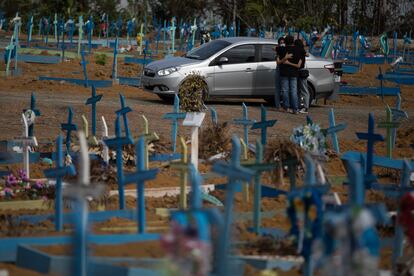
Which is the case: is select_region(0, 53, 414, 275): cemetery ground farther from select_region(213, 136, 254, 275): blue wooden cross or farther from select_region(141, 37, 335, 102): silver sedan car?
select_region(213, 136, 254, 275): blue wooden cross

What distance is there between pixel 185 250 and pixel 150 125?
471 inches

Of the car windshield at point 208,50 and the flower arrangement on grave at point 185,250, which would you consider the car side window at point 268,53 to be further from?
the flower arrangement on grave at point 185,250

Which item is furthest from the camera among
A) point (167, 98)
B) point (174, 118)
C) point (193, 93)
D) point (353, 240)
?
point (167, 98)

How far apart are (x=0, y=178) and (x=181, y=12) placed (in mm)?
47674

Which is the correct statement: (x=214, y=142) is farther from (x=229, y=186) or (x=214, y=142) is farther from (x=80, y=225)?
(x=80, y=225)

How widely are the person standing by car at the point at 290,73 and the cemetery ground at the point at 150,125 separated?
346mm

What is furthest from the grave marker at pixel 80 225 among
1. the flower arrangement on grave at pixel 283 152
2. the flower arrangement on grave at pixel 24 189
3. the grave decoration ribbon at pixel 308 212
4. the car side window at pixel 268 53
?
the car side window at pixel 268 53

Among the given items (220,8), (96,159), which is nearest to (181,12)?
(220,8)

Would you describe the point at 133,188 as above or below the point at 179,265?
below

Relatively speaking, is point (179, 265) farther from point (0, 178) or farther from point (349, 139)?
point (349, 139)

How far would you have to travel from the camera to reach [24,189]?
396 inches

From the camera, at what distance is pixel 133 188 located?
409 inches

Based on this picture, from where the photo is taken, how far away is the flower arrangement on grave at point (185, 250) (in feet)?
14.5

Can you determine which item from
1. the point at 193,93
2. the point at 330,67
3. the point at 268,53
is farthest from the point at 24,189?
the point at 330,67
